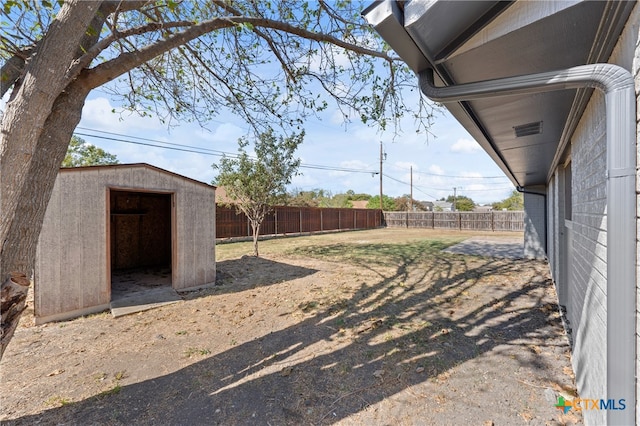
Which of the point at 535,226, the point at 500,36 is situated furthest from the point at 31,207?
the point at 535,226

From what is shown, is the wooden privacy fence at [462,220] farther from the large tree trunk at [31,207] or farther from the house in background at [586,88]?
the large tree trunk at [31,207]

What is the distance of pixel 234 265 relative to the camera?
26.4 feet

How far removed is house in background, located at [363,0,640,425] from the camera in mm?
1136

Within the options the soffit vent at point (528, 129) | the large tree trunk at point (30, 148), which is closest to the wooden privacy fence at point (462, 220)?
the soffit vent at point (528, 129)

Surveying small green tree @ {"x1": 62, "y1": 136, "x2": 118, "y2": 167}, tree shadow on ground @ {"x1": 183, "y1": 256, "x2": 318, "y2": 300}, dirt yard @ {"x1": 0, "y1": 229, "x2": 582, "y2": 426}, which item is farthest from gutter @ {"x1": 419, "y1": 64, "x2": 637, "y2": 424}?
small green tree @ {"x1": 62, "y1": 136, "x2": 118, "y2": 167}

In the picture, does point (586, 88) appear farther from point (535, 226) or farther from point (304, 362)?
point (535, 226)

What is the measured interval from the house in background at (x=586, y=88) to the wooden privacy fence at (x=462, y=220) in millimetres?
20211

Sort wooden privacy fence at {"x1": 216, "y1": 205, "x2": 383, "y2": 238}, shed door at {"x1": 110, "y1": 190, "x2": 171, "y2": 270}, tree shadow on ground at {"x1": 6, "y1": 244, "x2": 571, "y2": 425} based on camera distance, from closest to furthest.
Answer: tree shadow on ground at {"x1": 6, "y1": 244, "x2": 571, "y2": 425} → shed door at {"x1": 110, "y1": 190, "x2": 171, "y2": 270} → wooden privacy fence at {"x1": 216, "y1": 205, "x2": 383, "y2": 238}

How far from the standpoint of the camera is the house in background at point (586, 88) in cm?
114

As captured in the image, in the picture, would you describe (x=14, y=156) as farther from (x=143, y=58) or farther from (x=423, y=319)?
(x=423, y=319)

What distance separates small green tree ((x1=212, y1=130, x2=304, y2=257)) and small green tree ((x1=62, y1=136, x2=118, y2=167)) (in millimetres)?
11162

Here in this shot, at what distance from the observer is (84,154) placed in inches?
620

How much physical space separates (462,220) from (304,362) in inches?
834

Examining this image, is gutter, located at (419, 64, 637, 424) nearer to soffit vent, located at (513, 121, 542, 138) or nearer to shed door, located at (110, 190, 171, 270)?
soffit vent, located at (513, 121, 542, 138)
